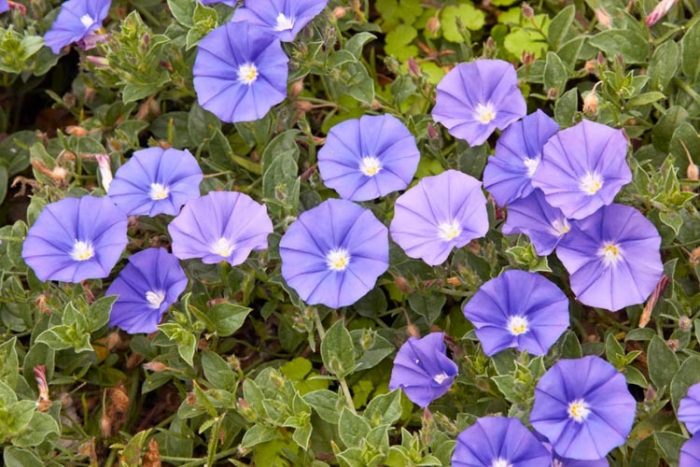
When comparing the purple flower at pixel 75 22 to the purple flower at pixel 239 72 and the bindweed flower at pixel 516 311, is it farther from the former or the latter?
Answer: the bindweed flower at pixel 516 311

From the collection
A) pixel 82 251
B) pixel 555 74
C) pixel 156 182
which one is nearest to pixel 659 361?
pixel 555 74

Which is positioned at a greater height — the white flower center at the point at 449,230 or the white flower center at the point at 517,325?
the white flower center at the point at 449,230

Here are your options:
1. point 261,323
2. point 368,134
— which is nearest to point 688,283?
point 368,134

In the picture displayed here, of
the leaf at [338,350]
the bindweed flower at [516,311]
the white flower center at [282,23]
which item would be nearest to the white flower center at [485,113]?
the bindweed flower at [516,311]

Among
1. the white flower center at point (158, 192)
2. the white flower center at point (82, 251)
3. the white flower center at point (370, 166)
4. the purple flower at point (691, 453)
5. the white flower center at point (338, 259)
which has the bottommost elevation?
the purple flower at point (691, 453)

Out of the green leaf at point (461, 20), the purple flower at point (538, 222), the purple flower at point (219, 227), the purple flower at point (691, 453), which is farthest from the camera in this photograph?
the green leaf at point (461, 20)

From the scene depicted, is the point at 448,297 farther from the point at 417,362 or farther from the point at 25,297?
the point at 25,297

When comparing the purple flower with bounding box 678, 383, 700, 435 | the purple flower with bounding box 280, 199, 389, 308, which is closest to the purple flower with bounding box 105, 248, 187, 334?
the purple flower with bounding box 280, 199, 389, 308
